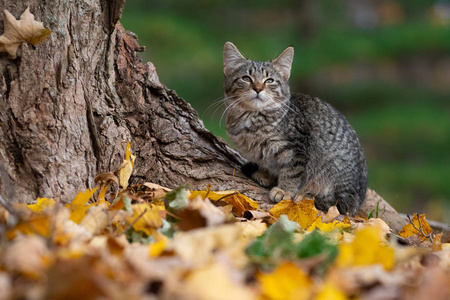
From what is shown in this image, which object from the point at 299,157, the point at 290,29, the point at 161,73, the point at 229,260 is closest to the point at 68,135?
the point at 229,260

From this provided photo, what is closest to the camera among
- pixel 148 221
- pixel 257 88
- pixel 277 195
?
pixel 148 221

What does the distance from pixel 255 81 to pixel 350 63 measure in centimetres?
524

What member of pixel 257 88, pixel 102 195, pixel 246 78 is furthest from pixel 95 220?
pixel 246 78

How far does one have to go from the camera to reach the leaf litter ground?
46.0 inches

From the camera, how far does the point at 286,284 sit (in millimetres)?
1284

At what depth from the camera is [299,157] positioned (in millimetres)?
3721

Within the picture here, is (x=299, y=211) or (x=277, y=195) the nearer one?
(x=299, y=211)

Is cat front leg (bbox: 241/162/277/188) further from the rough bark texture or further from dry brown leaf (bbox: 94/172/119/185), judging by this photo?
dry brown leaf (bbox: 94/172/119/185)

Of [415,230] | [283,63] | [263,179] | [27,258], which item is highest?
[283,63]

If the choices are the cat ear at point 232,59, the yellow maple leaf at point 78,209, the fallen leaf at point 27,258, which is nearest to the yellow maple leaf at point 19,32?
the yellow maple leaf at point 78,209

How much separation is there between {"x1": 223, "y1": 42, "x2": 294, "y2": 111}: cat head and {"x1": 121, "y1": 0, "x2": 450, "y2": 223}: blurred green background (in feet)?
9.77

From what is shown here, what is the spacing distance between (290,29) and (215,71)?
1.88 meters

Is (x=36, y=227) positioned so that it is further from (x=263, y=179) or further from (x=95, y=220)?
(x=263, y=179)

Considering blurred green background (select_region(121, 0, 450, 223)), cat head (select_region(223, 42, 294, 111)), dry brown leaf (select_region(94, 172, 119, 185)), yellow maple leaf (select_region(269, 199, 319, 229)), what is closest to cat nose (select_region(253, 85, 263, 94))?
cat head (select_region(223, 42, 294, 111))
